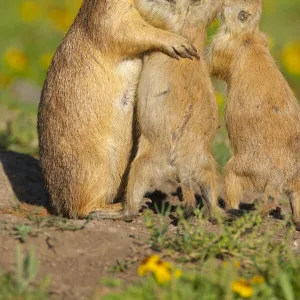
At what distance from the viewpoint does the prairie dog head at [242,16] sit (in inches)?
227

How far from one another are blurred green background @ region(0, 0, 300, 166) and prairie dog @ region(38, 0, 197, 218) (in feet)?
6.20

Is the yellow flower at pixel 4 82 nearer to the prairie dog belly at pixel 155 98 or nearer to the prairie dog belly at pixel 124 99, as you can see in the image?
the prairie dog belly at pixel 124 99

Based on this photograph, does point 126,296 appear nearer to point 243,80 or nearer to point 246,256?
point 246,256

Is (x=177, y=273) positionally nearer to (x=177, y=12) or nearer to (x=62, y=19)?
(x=177, y=12)

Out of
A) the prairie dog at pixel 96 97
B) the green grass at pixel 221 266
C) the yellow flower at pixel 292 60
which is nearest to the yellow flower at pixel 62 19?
the yellow flower at pixel 292 60

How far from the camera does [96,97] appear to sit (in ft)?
17.4

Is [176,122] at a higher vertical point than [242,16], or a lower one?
lower

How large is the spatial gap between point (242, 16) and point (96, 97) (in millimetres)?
1300

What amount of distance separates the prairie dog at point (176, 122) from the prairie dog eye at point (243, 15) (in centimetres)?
44

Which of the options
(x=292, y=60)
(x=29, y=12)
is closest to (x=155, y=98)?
(x=292, y=60)

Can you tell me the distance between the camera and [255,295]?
12.1 ft

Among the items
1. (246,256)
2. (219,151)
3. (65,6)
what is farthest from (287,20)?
(246,256)

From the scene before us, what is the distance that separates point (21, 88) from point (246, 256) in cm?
699

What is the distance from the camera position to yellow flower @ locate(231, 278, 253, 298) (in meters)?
3.52
